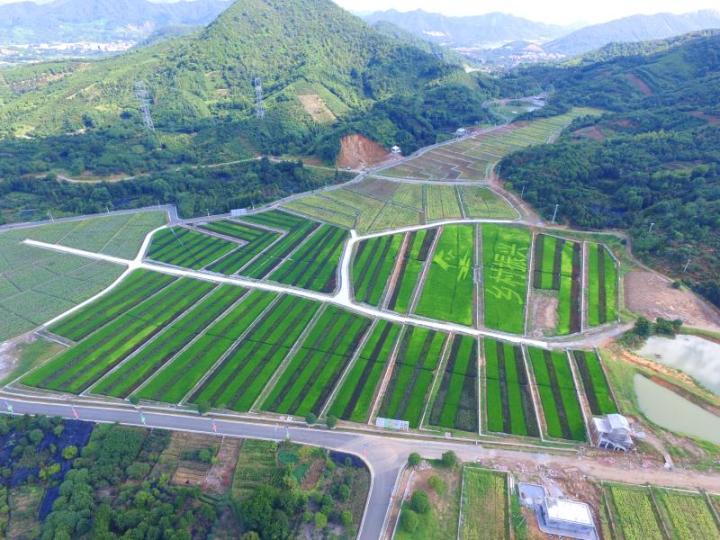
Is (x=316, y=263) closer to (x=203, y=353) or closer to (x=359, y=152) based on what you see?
(x=203, y=353)

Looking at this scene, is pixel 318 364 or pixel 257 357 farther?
pixel 257 357

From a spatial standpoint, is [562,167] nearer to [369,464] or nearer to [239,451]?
[369,464]

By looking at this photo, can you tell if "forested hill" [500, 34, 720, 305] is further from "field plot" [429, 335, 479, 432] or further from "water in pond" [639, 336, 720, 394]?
"field plot" [429, 335, 479, 432]

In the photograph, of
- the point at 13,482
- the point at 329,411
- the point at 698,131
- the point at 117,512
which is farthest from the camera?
the point at 698,131

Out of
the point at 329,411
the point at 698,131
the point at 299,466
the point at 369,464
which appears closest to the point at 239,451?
the point at 299,466

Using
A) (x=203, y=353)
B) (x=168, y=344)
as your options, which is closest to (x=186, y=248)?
(x=168, y=344)

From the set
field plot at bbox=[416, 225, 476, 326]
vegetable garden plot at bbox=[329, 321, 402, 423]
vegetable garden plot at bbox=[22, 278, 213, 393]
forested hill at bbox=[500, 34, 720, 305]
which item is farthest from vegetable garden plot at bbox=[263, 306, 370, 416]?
forested hill at bbox=[500, 34, 720, 305]
